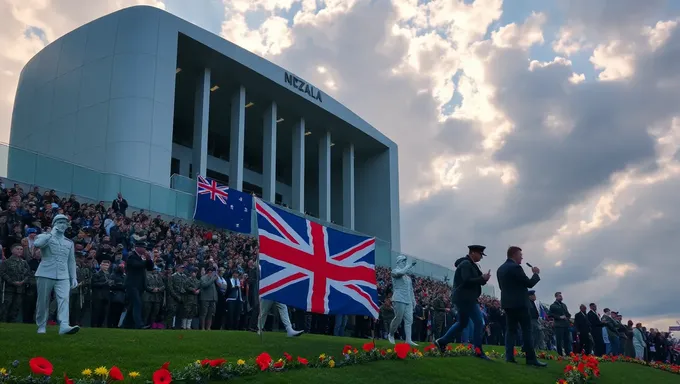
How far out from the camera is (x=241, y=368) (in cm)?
934

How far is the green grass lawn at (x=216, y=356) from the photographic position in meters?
9.41

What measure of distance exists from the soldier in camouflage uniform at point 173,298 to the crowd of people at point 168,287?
3 cm

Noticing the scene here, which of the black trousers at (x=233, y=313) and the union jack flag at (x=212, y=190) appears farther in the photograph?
the union jack flag at (x=212, y=190)

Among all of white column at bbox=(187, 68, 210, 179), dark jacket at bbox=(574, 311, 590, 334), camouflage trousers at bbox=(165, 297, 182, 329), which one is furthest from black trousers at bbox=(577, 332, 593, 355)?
white column at bbox=(187, 68, 210, 179)

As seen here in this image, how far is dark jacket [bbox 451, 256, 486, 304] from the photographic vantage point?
1284 cm

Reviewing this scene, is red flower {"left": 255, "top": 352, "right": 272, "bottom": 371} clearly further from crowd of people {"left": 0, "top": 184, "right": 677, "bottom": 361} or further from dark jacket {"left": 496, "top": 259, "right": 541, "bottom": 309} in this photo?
dark jacket {"left": 496, "top": 259, "right": 541, "bottom": 309}

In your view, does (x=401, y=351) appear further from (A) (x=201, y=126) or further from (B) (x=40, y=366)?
(A) (x=201, y=126)

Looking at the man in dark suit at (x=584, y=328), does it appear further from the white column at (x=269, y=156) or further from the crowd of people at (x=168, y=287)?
the white column at (x=269, y=156)

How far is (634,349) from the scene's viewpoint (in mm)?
27734

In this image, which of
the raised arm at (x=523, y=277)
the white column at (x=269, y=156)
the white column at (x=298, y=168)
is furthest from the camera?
the white column at (x=298, y=168)

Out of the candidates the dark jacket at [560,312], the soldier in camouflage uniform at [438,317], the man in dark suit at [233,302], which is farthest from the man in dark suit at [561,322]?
the man in dark suit at [233,302]

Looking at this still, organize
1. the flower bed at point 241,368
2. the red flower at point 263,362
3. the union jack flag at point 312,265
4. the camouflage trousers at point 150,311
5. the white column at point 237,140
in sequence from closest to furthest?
the flower bed at point 241,368 < the red flower at point 263,362 < the union jack flag at point 312,265 < the camouflage trousers at point 150,311 < the white column at point 237,140

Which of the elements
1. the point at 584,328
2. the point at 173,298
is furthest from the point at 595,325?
the point at 173,298

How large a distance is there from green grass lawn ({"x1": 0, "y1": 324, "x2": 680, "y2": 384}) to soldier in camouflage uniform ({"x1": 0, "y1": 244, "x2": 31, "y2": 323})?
3.65 meters
